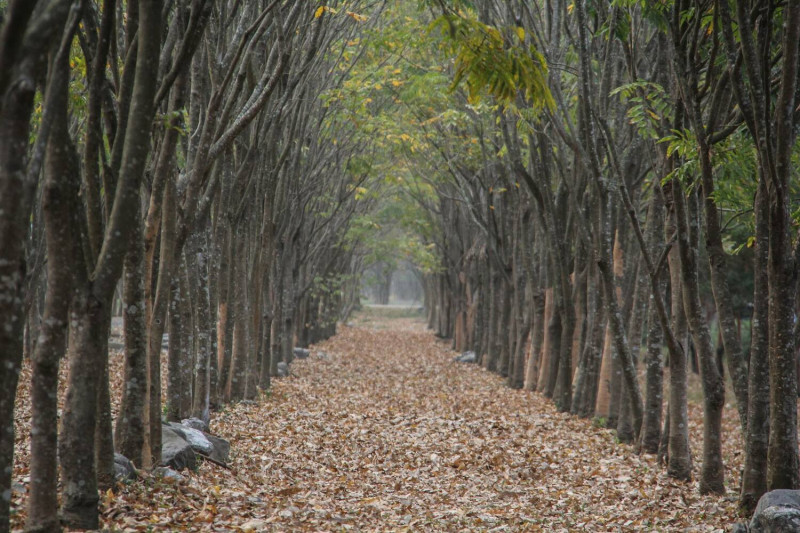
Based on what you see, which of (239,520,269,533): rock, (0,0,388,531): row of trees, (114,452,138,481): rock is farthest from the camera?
(114,452,138,481): rock

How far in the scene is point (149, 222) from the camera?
7238 mm

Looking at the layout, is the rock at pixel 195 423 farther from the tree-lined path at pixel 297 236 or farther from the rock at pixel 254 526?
the rock at pixel 254 526

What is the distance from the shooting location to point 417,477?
9.33 meters

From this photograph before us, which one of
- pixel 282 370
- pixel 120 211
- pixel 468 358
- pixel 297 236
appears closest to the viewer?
pixel 120 211

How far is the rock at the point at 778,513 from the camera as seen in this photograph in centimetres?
546

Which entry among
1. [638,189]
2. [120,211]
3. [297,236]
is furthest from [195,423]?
[297,236]

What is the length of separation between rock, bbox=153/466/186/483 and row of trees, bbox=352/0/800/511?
4789mm

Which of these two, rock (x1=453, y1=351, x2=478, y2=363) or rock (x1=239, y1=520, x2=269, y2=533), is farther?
rock (x1=453, y1=351, x2=478, y2=363)

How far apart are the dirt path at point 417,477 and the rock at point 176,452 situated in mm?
200

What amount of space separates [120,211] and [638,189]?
11590 millimetres

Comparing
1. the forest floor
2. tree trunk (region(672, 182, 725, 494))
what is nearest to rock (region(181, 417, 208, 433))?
the forest floor

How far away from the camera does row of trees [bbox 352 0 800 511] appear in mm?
6129

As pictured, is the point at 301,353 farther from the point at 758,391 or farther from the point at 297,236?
the point at 758,391

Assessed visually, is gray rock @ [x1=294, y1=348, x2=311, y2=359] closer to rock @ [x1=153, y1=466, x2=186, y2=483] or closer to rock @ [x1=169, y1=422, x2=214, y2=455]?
rock @ [x1=169, y1=422, x2=214, y2=455]
